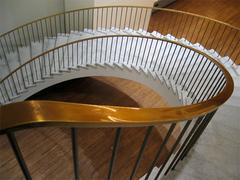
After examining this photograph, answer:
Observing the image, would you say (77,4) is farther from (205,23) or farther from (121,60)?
(205,23)

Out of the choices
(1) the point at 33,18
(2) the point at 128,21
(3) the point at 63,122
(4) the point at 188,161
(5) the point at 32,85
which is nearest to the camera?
(3) the point at 63,122

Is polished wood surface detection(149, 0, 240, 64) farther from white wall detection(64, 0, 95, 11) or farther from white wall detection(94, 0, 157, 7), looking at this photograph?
white wall detection(64, 0, 95, 11)

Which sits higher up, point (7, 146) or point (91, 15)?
point (91, 15)

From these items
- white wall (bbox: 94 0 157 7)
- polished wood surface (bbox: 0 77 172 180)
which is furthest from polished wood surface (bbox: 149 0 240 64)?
polished wood surface (bbox: 0 77 172 180)

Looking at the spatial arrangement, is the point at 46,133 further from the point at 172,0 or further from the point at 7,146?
the point at 172,0

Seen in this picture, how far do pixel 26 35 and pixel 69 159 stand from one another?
393 centimetres

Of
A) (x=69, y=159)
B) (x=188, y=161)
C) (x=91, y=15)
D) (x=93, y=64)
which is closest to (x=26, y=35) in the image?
(x=91, y=15)

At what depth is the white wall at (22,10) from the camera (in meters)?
5.87

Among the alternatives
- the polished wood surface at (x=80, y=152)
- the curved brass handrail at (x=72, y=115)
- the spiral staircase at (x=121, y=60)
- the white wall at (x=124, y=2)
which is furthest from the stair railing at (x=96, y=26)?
the curved brass handrail at (x=72, y=115)

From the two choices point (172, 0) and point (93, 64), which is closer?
point (93, 64)

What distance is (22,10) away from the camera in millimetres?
6215

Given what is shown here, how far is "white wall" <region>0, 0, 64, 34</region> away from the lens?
5.87m

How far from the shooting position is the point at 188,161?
2.44 m

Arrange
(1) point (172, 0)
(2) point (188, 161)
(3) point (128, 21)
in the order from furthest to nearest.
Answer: (1) point (172, 0)
(3) point (128, 21)
(2) point (188, 161)
